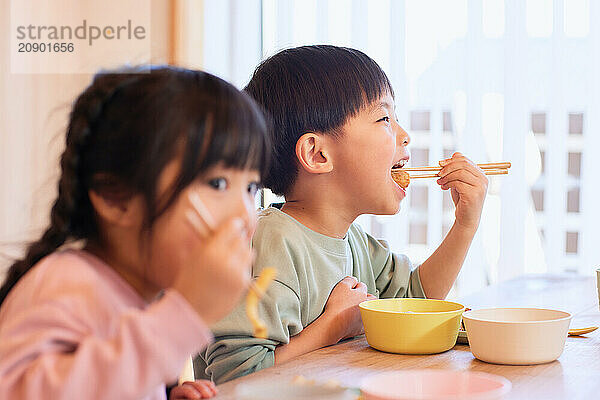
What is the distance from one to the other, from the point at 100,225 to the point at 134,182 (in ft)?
0.31

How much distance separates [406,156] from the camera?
1368mm

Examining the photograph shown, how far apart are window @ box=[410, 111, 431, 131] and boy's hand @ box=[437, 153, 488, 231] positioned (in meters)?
1.42

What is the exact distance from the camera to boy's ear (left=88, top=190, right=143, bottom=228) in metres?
0.72

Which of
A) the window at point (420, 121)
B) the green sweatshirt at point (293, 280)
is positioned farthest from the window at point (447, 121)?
the green sweatshirt at point (293, 280)

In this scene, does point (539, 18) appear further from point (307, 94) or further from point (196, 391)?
point (196, 391)

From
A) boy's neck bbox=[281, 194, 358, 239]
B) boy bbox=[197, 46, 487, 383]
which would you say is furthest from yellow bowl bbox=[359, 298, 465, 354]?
boy's neck bbox=[281, 194, 358, 239]

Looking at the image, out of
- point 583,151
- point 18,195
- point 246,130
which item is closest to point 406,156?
point 246,130

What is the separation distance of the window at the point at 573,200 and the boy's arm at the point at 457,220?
1356 millimetres

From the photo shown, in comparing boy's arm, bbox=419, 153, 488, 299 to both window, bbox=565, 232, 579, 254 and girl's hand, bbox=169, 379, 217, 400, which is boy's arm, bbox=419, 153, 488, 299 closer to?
girl's hand, bbox=169, 379, 217, 400

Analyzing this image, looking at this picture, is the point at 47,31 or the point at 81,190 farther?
the point at 47,31

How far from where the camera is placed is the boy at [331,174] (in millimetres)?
1203

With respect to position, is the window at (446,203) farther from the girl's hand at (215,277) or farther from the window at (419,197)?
the girl's hand at (215,277)

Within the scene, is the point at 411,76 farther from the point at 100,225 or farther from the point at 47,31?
the point at 100,225

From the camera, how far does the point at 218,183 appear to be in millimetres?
717
